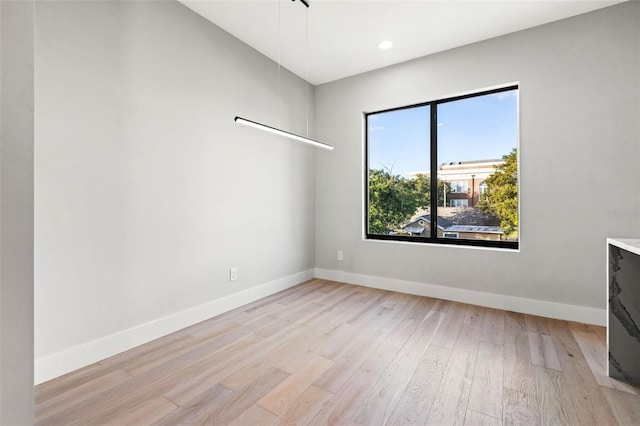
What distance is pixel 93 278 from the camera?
2088 mm

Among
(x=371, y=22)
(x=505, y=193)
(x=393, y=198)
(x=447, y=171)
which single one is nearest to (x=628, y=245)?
(x=505, y=193)

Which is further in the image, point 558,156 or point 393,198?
point 393,198

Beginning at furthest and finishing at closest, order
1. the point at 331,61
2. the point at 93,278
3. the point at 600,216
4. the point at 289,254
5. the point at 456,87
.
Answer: the point at 289,254 → the point at 331,61 → the point at 456,87 → the point at 600,216 → the point at 93,278

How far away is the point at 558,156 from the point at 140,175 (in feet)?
12.7

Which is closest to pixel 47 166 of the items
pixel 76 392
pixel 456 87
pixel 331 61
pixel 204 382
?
pixel 76 392

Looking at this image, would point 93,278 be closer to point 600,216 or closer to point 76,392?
point 76,392

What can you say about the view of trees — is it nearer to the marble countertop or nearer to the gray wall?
the marble countertop

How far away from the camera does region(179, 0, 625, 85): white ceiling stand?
8.72ft

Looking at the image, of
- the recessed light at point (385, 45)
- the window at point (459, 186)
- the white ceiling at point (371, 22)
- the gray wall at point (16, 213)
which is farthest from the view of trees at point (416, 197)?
the gray wall at point (16, 213)

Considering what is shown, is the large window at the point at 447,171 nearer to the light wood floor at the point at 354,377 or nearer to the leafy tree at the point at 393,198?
the leafy tree at the point at 393,198

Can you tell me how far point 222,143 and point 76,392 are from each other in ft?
7.42

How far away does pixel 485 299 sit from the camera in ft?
10.6

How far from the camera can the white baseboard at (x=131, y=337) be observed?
1883mm

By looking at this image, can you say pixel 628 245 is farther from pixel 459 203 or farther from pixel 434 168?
pixel 434 168
